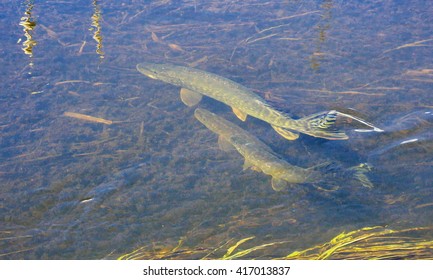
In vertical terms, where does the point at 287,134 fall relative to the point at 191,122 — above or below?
below

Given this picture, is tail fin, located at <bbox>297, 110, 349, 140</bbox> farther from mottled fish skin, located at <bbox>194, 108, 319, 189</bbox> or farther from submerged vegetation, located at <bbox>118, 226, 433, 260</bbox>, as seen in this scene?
submerged vegetation, located at <bbox>118, 226, 433, 260</bbox>

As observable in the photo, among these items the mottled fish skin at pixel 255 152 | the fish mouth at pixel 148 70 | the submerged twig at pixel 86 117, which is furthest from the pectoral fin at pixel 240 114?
the submerged twig at pixel 86 117

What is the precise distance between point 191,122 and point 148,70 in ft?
4.03

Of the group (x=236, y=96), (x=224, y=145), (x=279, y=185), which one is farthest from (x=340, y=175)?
(x=236, y=96)

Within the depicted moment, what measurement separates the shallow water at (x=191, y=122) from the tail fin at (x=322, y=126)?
3.9 inches

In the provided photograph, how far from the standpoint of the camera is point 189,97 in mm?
6156

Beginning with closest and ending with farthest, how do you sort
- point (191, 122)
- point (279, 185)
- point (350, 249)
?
point (350, 249), point (279, 185), point (191, 122)

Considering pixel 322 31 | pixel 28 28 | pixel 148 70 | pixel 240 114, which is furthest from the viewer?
pixel 28 28

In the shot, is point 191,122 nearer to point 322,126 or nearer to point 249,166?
point 249,166

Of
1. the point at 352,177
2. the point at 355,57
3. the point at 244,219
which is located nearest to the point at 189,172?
the point at 244,219

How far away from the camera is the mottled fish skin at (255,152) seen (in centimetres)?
471

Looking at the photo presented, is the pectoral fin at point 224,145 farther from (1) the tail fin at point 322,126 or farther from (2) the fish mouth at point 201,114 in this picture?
(1) the tail fin at point 322,126

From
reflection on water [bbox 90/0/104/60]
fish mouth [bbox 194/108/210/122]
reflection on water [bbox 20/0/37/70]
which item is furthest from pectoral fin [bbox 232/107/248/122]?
reflection on water [bbox 20/0/37/70]

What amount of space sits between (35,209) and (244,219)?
1.92m
